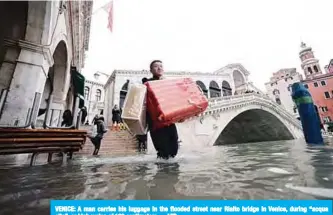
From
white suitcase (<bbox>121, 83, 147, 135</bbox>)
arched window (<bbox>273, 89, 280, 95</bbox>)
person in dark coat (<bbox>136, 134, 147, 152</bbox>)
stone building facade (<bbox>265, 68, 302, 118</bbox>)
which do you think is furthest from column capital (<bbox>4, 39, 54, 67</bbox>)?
arched window (<bbox>273, 89, 280, 95</bbox>)

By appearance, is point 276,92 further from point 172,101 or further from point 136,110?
point 136,110

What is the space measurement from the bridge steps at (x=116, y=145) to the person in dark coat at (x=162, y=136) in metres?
4.15

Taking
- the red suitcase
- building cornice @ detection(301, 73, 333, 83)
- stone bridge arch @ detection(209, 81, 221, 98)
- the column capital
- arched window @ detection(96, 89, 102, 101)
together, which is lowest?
the red suitcase

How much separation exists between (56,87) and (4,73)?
4500mm

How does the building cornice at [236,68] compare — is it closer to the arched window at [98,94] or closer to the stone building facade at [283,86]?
the stone building facade at [283,86]

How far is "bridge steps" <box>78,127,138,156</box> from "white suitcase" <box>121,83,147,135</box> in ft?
15.7

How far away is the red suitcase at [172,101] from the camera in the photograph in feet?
9.66

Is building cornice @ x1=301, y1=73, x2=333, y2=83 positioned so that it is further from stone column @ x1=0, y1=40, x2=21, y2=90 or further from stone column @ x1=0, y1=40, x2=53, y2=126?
stone column @ x1=0, y1=40, x2=21, y2=90

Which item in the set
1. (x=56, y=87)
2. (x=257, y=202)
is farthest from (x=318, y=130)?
(x=56, y=87)

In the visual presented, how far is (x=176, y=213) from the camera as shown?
1001mm

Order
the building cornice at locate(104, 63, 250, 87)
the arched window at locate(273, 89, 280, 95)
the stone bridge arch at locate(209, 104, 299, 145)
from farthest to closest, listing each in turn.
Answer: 1. the arched window at locate(273, 89, 280, 95)
2. the building cornice at locate(104, 63, 250, 87)
3. the stone bridge arch at locate(209, 104, 299, 145)

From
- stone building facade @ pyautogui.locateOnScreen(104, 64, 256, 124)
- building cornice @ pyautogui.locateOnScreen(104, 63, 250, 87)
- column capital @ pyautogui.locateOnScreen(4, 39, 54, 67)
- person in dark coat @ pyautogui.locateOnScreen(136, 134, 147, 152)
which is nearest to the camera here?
column capital @ pyautogui.locateOnScreen(4, 39, 54, 67)

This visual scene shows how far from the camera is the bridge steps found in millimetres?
7887

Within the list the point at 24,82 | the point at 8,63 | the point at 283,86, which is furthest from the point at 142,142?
the point at 283,86
